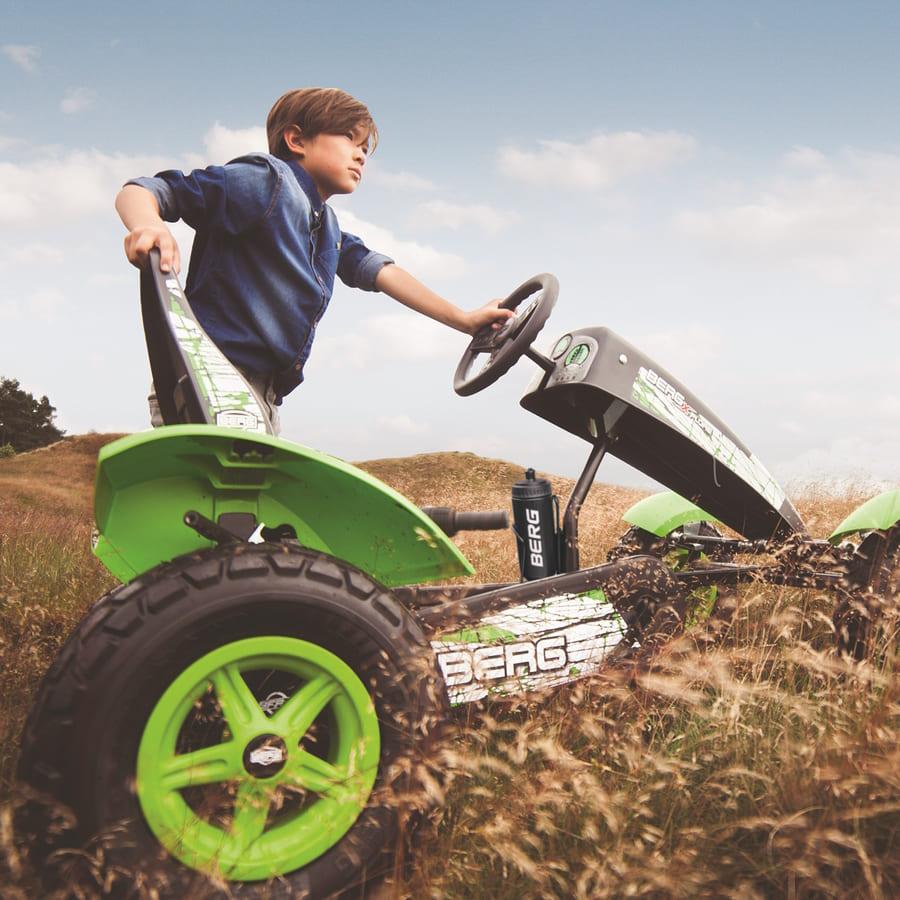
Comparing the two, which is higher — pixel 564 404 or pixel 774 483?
pixel 564 404

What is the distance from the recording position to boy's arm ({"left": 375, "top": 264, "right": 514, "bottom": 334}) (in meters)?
2.97

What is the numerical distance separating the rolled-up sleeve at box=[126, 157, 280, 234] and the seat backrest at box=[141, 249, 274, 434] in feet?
1.52

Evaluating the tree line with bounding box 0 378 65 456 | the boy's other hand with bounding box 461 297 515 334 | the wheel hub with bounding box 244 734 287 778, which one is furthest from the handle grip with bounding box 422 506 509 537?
the tree line with bounding box 0 378 65 456

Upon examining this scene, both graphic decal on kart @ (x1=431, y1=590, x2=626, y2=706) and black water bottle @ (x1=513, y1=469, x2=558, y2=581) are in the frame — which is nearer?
graphic decal on kart @ (x1=431, y1=590, x2=626, y2=706)

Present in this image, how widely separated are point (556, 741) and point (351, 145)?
2178 millimetres

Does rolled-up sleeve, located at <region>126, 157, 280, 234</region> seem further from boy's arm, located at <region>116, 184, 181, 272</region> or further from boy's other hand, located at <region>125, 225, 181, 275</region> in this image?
boy's other hand, located at <region>125, 225, 181, 275</region>

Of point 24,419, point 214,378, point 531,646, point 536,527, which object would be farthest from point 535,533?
point 24,419

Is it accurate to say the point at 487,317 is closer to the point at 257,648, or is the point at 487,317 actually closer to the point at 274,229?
the point at 274,229

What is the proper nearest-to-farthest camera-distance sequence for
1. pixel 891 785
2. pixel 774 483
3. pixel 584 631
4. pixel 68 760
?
1. pixel 68 760
2. pixel 891 785
3. pixel 584 631
4. pixel 774 483

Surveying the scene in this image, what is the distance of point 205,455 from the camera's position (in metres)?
1.77

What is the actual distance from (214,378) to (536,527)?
119cm

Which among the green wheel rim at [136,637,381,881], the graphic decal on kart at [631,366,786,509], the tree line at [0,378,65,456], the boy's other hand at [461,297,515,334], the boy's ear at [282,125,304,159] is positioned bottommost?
the green wheel rim at [136,637,381,881]

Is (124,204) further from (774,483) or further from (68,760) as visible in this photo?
(774,483)

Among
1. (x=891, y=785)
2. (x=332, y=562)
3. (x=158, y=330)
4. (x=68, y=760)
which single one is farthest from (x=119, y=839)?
(x=891, y=785)
